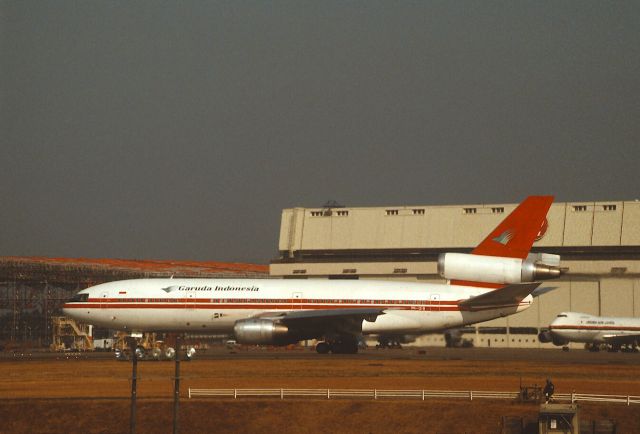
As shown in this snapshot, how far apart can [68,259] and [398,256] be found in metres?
35.8

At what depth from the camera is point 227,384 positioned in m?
43.0

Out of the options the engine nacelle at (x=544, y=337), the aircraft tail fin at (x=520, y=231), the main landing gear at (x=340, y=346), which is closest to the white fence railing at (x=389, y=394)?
the aircraft tail fin at (x=520, y=231)

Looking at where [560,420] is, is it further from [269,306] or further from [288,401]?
[269,306]

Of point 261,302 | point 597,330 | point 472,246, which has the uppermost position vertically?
point 472,246

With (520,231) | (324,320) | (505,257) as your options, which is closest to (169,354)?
(324,320)

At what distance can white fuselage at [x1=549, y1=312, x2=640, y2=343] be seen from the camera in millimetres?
74938

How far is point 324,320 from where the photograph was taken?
2206 inches

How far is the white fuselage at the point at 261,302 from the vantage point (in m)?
57.2

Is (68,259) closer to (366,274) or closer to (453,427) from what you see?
(366,274)

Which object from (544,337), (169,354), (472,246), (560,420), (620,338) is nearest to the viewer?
(560,420)

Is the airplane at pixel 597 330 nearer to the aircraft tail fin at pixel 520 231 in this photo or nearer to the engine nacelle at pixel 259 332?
the aircraft tail fin at pixel 520 231

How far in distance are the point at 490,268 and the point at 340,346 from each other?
1098cm

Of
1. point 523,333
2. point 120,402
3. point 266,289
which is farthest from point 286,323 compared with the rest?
point 523,333

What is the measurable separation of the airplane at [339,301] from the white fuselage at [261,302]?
0.06m
